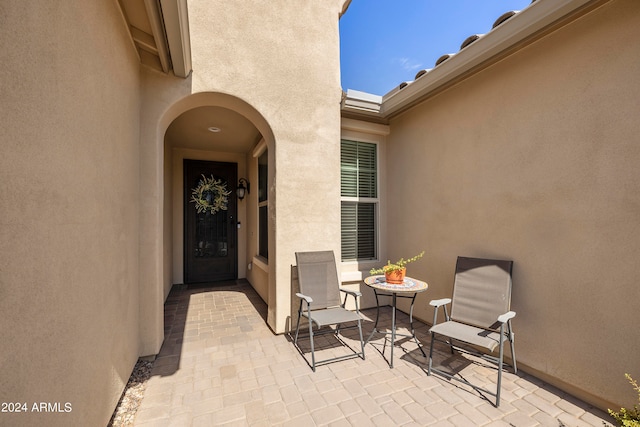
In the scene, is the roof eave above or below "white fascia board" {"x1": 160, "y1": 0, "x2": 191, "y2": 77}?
above

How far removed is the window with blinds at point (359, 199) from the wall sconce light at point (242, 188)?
10.1ft

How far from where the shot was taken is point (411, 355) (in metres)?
3.50

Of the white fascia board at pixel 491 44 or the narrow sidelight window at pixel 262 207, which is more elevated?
the white fascia board at pixel 491 44

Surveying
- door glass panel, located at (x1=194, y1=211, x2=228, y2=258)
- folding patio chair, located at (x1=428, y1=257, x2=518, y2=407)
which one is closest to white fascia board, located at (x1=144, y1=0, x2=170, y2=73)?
folding patio chair, located at (x1=428, y1=257, x2=518, y2=407)

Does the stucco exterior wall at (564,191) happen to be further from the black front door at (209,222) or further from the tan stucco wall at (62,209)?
the black front door at (209,222)

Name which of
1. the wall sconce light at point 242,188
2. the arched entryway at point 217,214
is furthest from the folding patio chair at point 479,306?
the wall sconce light at point 242,188

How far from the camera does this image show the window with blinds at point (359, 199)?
205 inches

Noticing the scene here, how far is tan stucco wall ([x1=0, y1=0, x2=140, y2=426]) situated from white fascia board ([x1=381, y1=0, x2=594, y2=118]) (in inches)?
154

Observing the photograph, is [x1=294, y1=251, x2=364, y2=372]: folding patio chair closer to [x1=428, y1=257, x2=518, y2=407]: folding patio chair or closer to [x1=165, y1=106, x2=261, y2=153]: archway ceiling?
[x1=428, y1=257, x2=518, y2=407]: folding patio chair

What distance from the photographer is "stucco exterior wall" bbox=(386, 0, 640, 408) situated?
2.39 m

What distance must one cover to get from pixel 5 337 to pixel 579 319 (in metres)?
4.29

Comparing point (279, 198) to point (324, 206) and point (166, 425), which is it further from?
point (166, 425)

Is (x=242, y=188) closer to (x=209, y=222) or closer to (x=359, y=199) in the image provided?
(x=209, y=222)

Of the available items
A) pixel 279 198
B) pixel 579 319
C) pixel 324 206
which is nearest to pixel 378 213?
pixel 324 206
